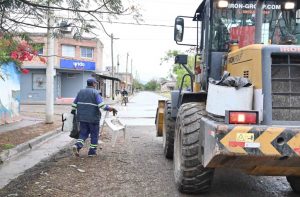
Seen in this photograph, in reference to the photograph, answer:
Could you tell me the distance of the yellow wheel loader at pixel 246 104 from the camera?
5082 millimetres

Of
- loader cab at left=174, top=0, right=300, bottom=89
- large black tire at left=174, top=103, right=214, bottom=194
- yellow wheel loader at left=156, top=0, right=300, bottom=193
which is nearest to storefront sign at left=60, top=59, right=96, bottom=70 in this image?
loader cab at left=174, top=0, right=300, bottom=89

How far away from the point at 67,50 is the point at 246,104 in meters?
45.9

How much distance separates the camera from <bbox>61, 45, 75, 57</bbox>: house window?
162ft

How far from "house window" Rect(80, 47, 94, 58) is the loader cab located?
44794 mm

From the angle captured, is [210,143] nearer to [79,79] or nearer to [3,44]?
[3,44]

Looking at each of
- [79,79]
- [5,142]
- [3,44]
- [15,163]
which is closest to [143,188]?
[15,163]

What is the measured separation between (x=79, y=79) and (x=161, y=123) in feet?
129

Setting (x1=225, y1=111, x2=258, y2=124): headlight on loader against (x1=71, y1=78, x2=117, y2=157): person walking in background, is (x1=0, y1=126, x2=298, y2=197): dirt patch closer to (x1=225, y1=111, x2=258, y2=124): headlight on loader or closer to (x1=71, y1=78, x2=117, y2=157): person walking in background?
(x1=71, y1=78, x2=117, y2=157): person walking in background

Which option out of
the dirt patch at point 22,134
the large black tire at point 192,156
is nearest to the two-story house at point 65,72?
the dirt patch at point 22,134

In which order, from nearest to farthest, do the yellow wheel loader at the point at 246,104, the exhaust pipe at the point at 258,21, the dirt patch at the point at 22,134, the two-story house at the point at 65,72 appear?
the yellow wheel loader at the point at 246,104, the exhaust pipe at the point at 258,21, the dirt patch at the point at 22,134, the two-story house at the point at 65,72

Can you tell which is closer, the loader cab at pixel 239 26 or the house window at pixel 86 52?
the loader cab at pixel 239 26

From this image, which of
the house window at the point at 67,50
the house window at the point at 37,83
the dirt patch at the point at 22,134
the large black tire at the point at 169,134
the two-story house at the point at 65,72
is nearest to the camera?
the large black tire at the point at 169,134

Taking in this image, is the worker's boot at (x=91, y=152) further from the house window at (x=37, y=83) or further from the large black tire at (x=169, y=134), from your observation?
the house window at (x=37, y=83)

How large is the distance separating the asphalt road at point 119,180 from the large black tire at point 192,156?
35cm
